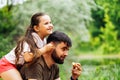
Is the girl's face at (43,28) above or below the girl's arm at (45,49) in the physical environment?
above

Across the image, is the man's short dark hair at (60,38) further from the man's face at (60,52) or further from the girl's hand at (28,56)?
the girl's hand at (28,56)

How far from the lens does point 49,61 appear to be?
231 inches

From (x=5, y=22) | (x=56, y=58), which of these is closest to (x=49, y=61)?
(x=56, y=58)

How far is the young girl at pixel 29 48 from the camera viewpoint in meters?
5.73

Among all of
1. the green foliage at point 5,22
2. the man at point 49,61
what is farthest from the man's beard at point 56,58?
the green foliage at point 5,22

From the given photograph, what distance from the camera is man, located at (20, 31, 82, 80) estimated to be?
18.9 feet

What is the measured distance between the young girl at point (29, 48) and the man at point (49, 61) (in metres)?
0.08

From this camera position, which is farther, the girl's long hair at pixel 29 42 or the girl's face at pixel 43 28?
the girl's face at pixel 43 28

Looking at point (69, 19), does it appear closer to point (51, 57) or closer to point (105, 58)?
point (51, 57)

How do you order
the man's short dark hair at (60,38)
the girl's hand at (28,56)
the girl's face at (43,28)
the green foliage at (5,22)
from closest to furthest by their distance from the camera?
the girl's hand at (28,56) < the man's short dark hair at (60,38) < the girl's face at (43,28) < the green foliage at (5,22)

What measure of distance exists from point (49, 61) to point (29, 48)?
26 cm

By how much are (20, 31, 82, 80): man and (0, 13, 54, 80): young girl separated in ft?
0.26

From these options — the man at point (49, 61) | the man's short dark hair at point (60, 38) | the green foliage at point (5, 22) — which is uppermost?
the man's short dark hair at point (60, 38)

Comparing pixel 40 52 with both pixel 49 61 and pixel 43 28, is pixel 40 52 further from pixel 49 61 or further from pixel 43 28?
pixel 43 28
